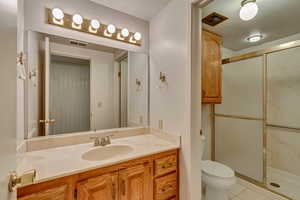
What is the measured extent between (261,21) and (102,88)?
86.9 inches

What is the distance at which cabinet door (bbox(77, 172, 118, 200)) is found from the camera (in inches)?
36.0

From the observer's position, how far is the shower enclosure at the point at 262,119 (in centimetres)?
212

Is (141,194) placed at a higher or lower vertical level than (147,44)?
lower

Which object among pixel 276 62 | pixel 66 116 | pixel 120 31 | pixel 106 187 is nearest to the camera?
pixel 106 187

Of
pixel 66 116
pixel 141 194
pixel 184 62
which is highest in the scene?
pixel 184 62

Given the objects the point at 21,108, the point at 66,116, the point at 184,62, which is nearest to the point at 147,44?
the point at 184,62

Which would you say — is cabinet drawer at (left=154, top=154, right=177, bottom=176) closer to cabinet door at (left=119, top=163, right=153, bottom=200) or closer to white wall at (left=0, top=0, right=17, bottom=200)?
cabinet door at (left=119, top=163, right=153, bottom=200)

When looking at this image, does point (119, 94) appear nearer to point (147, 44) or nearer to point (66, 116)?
point (66, 116)

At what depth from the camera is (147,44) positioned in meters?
1.87

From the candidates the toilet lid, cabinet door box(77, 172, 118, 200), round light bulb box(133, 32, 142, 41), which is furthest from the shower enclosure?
cabinet door box(77, 172, 118, 200)

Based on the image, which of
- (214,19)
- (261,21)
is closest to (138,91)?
(214,19)

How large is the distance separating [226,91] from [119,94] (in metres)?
2.02

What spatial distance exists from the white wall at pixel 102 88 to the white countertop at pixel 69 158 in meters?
0.28

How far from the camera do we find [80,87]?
1.50m
